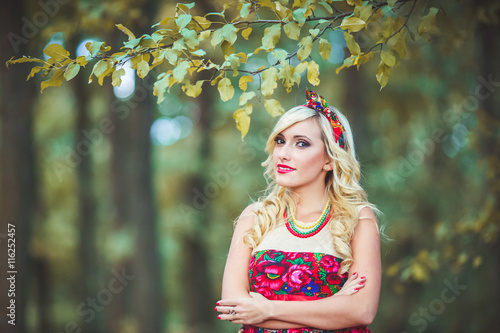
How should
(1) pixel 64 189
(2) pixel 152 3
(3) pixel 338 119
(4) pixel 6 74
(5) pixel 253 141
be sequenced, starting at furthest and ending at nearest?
(1) pixel 64 189 → (5) pixel 253 141 → (2) pixel 152 3 → (4) pixel 6 74 → (3) pixel 338 119

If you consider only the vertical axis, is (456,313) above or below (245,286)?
below

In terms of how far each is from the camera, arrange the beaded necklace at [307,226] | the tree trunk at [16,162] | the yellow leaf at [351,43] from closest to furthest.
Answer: the yellow leaf at [351,43] < the beaded necklace at [307,226] < the tree trunk at [16,162]

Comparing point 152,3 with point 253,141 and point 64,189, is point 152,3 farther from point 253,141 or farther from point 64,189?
point 64,189

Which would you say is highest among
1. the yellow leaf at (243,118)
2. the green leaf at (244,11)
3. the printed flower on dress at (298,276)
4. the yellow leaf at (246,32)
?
the yellow leaf at (246,32)

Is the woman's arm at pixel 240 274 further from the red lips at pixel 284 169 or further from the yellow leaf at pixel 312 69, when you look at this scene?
the yellow leaf at pixel 312 69

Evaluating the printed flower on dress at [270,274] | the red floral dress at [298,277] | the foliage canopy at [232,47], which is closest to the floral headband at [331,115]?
the foliage canopy at [232,47]

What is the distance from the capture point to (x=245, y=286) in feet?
11.0

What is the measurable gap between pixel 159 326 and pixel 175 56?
7.84 metres

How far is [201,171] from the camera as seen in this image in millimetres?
13383

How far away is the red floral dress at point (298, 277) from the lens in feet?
10.4

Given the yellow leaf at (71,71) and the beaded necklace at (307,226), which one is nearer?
the yellow leaf at (71,71)

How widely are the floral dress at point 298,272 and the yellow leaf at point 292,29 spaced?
1.19 meters

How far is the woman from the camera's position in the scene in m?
3.09

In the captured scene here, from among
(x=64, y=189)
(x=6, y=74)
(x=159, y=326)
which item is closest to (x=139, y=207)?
(x=159, y=326)
